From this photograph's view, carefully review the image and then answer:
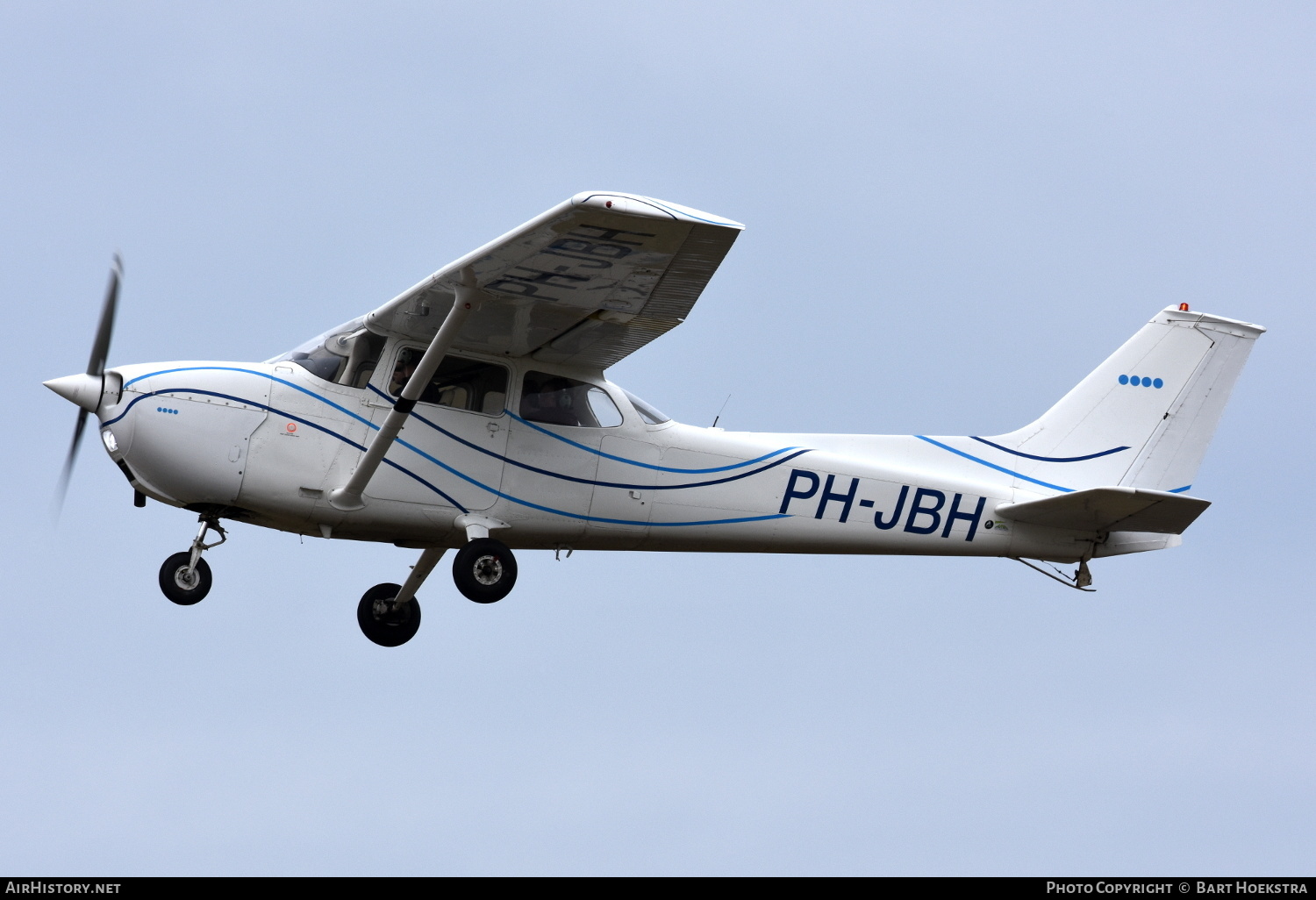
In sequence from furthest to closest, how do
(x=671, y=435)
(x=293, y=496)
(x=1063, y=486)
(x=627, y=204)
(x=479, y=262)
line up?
(x=1063, y=486)
(x=671, y=435)
(x=293, y=496)
(x=479, y=262)
(x=627, y=204)

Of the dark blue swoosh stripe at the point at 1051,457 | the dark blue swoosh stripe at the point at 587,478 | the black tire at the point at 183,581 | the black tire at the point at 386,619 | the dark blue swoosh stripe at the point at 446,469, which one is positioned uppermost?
the dark blue swoosh stripe at the point at 1051,457

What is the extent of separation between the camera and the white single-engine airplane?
12.2 metres

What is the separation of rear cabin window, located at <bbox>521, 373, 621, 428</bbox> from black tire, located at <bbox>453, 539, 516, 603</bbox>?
1.14 m

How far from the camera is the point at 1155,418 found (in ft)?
49.3

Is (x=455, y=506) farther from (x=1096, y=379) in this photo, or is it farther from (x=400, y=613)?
(x=1096, y=379)

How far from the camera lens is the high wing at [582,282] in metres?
11.0

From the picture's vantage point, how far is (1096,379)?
50.1ft

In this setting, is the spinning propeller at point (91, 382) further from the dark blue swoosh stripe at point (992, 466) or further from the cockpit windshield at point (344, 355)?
the dark blue swoosh stripe at point (992, 466)

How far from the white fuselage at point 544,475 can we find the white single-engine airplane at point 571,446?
18 mm

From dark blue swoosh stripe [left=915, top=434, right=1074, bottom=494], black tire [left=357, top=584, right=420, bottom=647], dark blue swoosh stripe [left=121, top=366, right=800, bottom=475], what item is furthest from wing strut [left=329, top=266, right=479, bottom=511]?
dark blue swoosh stripe [left=915, top=434, right=1074, bottom=494]

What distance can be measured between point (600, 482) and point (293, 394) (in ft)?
8.41

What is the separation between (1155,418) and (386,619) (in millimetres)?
7236

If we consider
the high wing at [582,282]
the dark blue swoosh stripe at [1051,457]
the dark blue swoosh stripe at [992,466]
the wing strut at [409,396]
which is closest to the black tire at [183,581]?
the wing strut at [409,396]

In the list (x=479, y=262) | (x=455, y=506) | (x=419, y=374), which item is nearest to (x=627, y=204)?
(x=479, y=262)
